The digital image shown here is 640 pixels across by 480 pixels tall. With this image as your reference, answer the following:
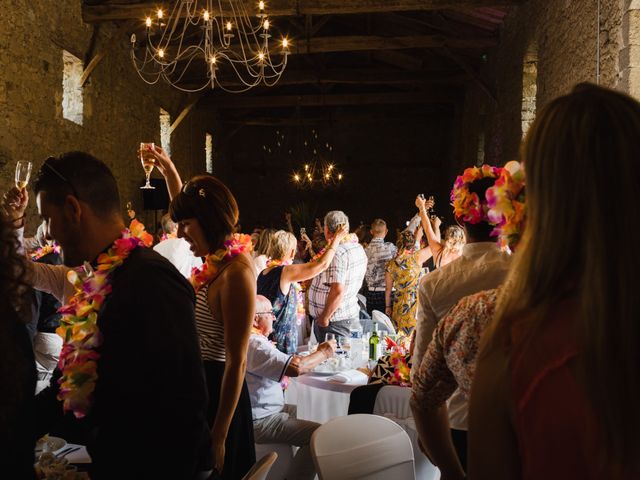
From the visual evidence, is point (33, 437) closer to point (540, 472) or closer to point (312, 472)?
point (540, 472)

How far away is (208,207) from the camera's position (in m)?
2.26

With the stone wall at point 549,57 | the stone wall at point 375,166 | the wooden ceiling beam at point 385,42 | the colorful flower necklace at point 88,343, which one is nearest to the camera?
the colorful flower necklace at point 88,343

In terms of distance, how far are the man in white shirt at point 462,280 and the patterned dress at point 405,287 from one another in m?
3.46

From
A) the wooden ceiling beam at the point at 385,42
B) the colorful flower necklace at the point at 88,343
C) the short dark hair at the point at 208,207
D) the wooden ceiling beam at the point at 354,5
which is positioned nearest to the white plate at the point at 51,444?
the colorful flower necklace at the point at 88,343

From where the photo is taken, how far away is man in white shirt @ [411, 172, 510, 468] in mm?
2092

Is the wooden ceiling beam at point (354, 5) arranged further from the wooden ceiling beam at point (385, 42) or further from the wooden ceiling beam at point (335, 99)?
the wooden ceiling beam at point (335, 99)

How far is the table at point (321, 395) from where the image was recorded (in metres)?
3.33

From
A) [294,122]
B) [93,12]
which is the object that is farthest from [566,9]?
[294,122]

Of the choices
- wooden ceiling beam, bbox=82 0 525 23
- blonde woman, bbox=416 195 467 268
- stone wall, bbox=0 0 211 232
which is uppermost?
wooden ceiling beam, bbox=82 0 525 23

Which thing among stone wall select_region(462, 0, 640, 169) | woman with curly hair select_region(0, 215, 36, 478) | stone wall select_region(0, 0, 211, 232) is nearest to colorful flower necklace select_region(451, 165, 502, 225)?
woman with curly hair select_region(0, 215, 36, 478)

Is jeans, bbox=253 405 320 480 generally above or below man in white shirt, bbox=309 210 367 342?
below

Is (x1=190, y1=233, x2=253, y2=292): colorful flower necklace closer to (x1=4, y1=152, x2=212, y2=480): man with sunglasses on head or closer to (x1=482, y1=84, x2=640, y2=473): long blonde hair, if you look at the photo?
(x1=4, y1=152, x2=212, y2=480): man with sunglasses on head

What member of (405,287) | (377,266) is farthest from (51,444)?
(377,266)

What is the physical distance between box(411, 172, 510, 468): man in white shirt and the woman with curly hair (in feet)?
4.52
